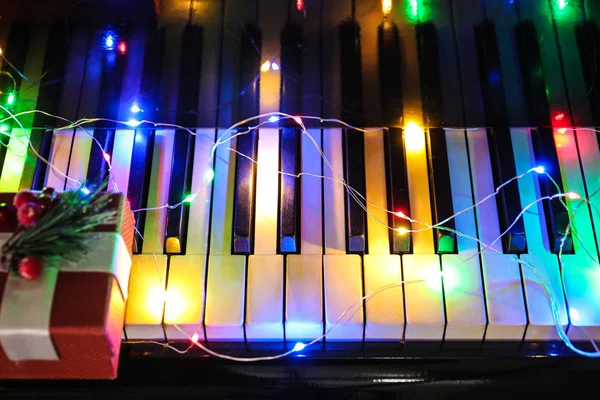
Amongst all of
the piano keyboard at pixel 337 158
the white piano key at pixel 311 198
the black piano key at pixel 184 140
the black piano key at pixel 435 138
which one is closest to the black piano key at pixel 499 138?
the piano keyboard at pixel 337 158

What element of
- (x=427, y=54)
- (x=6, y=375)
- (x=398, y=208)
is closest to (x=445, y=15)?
(x=427, y=54)

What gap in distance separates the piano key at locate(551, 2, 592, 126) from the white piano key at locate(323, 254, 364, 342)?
2.29ft

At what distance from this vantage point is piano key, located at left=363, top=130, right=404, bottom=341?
133cm

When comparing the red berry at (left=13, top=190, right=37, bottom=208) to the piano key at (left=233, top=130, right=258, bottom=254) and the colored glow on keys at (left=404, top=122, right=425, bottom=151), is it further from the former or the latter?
the colored glow on keys at (left=404, top=122, right=425, bottom=151)

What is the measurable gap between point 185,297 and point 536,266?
901 mm

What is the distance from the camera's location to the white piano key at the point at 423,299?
133 centimetres

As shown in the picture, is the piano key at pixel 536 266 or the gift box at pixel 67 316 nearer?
the gift box at pixel 67 316

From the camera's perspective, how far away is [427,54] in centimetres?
135

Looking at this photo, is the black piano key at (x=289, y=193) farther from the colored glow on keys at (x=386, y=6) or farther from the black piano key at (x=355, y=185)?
the colored glow on keys at (x=386, y=6)

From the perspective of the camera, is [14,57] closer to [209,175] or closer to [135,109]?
[135,109]

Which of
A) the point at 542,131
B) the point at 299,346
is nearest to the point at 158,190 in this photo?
the point at 299,346

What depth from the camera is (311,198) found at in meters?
1.47

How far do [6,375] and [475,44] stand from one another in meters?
1.30

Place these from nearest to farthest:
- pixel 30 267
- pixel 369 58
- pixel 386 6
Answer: pixel 30 267
pixel 386 6
pixel 369 58
